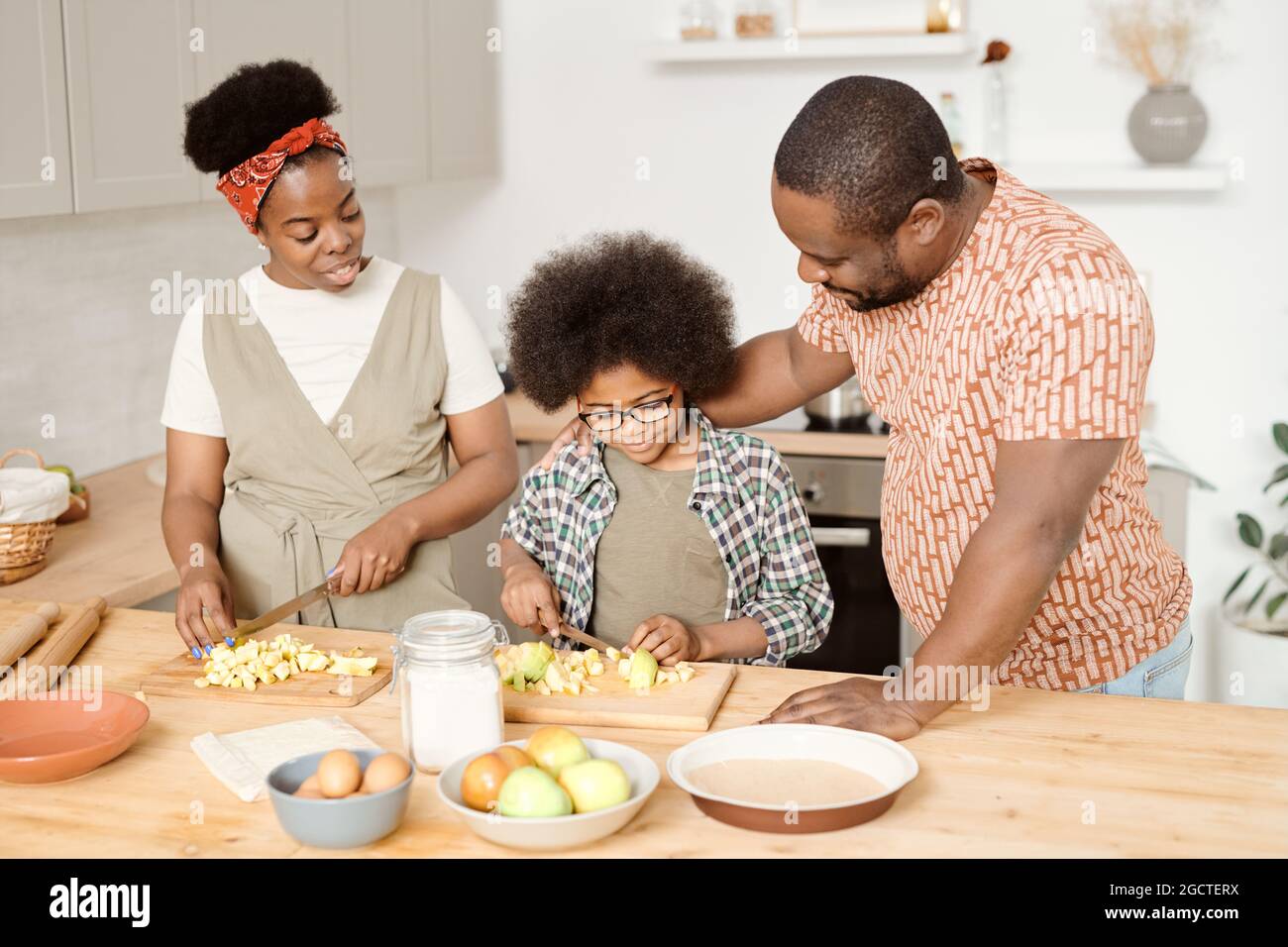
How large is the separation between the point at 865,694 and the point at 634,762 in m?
0.29

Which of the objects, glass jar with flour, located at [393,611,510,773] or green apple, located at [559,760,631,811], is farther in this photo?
glass jar with flour, located at [393,611,510,773]

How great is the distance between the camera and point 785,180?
134 centimetres

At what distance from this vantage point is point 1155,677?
60.8 inches

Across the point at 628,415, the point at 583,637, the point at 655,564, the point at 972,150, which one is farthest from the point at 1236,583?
the point at 583,637

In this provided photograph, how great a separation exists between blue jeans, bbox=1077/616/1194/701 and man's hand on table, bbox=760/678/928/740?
0.30 metres

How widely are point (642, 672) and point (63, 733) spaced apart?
59 centimetres

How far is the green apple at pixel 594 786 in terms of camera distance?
43.5 inches

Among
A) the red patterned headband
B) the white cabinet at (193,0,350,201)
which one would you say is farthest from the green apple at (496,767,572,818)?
the white cabinet at (193,0,350,201)

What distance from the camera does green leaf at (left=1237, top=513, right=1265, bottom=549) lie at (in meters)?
3.21

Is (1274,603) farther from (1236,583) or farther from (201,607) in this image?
(201,607)

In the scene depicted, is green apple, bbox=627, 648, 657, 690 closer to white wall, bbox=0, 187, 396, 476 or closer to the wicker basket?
the wicker basket

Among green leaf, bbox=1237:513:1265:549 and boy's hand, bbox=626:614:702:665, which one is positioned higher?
boy's hand, bbox=626:614:702:665

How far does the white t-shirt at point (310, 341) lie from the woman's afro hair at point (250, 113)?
0.22 metres
